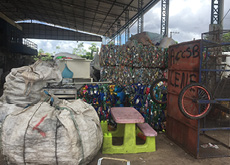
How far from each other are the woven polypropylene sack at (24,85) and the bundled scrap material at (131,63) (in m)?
2.46

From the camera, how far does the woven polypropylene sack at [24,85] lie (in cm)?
474

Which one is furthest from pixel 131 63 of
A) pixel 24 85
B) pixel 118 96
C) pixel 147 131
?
pixel 24 85

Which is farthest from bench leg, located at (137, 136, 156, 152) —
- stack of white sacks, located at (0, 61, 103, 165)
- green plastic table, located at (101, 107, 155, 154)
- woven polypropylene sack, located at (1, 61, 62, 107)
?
woven polypropylene sack, located at (1, 61, 62, 107)

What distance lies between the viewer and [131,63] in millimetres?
6895

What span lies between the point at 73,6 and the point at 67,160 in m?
21.8

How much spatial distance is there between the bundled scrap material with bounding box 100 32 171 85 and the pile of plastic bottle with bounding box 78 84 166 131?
98 centimetres

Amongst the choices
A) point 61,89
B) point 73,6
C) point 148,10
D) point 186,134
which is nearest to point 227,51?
point 186,134

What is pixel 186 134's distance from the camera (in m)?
4.48

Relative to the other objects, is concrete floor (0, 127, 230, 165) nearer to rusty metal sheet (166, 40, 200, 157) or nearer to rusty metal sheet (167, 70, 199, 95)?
rusty metal sheet (166, 40, 200, 157)

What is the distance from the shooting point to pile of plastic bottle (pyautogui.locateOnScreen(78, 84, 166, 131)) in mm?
5840

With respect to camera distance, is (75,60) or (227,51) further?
(227,51)

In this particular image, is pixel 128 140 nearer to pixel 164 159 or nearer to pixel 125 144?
pixel 125 144

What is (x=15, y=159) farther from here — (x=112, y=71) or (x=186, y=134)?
(x=112, y=71)

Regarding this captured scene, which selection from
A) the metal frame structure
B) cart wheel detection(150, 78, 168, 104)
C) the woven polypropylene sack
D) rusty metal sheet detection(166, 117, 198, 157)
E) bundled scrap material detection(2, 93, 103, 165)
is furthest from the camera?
cart wheel detection(150, 78, 168, 104)
